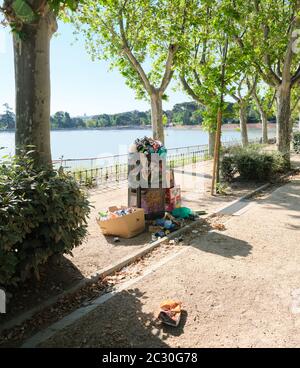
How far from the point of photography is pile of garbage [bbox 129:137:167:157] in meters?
7.39

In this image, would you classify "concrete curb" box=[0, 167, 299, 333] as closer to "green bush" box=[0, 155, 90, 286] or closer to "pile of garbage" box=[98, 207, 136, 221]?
"green bush" box=[0, 155, 90, 286]

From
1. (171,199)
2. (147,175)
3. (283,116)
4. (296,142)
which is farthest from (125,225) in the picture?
(296,142)

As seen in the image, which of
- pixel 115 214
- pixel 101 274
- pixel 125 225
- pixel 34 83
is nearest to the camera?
pixel 34 83

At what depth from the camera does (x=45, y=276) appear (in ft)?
15.4

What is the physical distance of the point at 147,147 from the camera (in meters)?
7.42

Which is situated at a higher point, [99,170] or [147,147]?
[147,147]

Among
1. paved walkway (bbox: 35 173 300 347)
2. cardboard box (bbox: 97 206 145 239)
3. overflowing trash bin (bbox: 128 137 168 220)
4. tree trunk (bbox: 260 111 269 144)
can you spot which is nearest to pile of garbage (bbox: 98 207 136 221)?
cardboard box (bbox: 97 206 145 239)

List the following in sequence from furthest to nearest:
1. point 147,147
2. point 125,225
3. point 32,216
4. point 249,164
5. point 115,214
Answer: point 249,164 < point 147,147 < point 115,214 < point 125,225 < point 32,216

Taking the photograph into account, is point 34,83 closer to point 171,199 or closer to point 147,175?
point 147,175

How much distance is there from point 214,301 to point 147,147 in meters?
4.00

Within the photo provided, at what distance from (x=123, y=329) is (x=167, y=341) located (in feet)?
1.69

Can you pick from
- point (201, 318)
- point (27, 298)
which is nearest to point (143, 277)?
point (201, 318)

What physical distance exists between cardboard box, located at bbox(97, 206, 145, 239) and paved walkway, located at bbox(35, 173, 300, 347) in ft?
3.89

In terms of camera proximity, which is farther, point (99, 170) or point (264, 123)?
point (264, 123)
